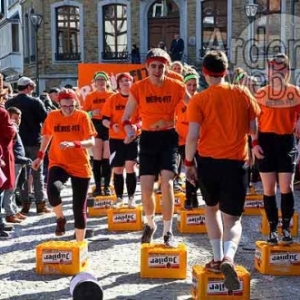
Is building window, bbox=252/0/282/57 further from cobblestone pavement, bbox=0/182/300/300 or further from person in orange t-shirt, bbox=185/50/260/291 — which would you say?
person in orange t-shirt, bbox=185/50/260/291

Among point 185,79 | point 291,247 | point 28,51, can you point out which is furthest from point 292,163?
point 28,51

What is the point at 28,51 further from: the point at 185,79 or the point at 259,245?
the point at 259,245

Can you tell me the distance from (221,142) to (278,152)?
1.24m

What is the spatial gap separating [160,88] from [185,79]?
173 centimetres

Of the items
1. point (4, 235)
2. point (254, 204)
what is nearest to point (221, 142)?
point (4, 235)

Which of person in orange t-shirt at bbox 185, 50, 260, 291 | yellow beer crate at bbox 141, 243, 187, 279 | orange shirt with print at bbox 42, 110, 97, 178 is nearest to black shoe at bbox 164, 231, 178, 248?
yellow beer crate at bbox 141, 243, 187, 279

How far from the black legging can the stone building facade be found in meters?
22.7

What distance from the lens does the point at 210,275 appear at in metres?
4.77

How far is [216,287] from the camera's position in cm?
476

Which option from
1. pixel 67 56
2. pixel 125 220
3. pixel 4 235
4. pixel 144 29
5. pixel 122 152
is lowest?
pixel 4 235

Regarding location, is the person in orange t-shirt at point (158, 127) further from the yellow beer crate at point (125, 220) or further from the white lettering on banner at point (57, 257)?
the yellow beer crate at point (125, 220)

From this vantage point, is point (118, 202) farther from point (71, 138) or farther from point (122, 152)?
point (71, 138)

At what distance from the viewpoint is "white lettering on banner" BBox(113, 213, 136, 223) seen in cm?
748

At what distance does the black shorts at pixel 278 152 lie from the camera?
5.91m
